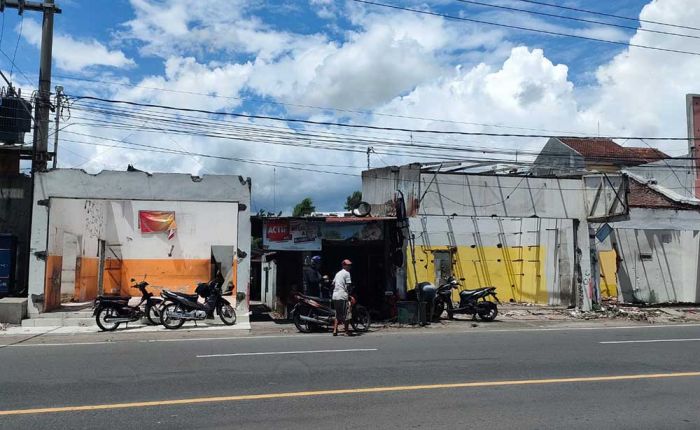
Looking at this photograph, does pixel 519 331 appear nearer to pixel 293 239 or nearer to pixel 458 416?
pixel 293 239

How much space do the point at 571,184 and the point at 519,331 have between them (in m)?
8.67

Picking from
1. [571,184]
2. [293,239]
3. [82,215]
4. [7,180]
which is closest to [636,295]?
[571,184]

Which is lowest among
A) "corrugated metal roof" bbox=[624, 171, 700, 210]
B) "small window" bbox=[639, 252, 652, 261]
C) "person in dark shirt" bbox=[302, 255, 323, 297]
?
"person in dark shirt" bbox=[302, 255, 323, 297]

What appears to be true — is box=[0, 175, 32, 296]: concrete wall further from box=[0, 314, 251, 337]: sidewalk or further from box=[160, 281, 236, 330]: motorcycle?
box=[160, 281, 236, 330]: motorcycle

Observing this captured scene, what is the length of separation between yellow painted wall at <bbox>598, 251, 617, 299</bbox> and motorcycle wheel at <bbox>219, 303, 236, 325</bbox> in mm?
15222

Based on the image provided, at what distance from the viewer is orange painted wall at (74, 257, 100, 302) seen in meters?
21.6

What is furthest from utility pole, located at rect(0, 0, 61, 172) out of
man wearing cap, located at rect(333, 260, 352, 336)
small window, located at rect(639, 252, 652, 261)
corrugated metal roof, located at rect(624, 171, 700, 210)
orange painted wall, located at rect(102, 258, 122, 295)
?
corrugated metal roof, located at rect(624, 171, 700, 210)

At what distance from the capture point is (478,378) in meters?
8.60

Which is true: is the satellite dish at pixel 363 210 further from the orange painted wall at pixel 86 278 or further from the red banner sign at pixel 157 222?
the orange painted wall at pixel 86 278

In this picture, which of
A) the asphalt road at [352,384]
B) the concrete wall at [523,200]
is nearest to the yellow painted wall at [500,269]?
the concrete wall at [523,200]

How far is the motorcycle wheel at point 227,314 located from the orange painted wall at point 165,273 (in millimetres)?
7687

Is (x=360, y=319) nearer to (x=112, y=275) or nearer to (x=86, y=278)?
(x=86, y=278)

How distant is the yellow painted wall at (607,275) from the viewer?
24234 millimetres

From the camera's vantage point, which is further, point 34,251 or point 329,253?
point 329,253
